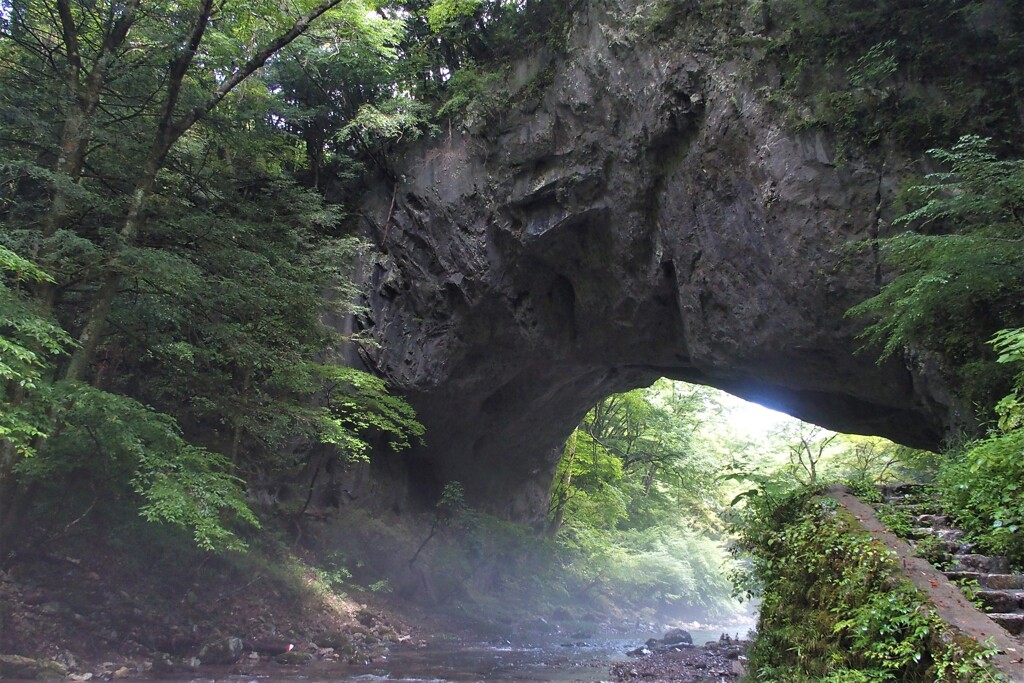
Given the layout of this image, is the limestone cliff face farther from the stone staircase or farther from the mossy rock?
the mossy rock

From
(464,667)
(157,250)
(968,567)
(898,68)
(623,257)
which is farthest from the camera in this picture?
(623,257)

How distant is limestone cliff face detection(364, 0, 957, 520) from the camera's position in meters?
9.63

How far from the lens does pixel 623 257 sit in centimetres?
1230

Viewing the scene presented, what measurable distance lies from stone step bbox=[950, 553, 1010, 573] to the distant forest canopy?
1.67m

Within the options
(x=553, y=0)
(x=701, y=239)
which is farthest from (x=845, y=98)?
(x=553, y=0)

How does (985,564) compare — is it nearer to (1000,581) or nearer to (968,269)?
(1000,581)

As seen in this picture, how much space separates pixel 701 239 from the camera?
10.8 meters

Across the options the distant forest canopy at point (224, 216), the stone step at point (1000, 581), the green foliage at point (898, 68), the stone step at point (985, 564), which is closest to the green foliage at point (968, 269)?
the distant forest canopy at point (224, 216)

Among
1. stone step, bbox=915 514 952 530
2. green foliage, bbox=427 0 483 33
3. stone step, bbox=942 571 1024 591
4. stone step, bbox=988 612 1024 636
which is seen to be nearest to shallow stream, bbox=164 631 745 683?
stone step, bbox=915 514 952 530

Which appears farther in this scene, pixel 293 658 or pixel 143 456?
pixel 293 658

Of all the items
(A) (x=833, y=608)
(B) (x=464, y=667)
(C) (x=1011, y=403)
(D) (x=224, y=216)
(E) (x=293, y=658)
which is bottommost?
(E) (x=293, y=658)

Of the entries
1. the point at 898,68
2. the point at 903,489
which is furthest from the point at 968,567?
the point at 898,68

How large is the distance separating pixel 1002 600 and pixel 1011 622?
0.65 feet

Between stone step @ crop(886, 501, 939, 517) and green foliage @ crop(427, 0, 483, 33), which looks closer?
stone step @ crop(886, 501, 939, 517)
